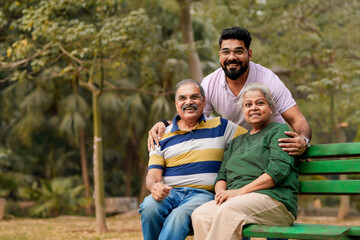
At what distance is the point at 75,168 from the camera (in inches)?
822

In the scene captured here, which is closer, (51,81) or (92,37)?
(92,37)

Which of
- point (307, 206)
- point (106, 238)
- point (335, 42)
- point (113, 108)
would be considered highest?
point (335, 42)

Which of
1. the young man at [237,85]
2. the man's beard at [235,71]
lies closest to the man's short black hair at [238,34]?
the young man at [237,85]

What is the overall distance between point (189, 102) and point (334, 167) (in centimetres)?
113

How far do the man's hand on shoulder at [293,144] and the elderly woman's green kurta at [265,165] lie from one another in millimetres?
29

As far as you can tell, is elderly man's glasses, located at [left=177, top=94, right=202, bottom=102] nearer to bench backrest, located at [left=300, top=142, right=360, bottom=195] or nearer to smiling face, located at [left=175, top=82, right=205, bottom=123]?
smiling face, located at [left=175, top=82, right=205, bottom=123]

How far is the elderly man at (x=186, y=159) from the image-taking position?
11.2 feet

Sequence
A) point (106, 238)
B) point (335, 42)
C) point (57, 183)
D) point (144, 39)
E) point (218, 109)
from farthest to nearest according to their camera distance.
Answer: point (57, 183) < point (335, 42) < point (144, 39) < point (106, 238) < point (218, 109)

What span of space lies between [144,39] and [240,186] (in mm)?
6979

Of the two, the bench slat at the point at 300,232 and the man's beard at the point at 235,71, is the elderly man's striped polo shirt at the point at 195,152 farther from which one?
the bench slat at the point at 300,232

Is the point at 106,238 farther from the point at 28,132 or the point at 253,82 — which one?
the point at 28,132

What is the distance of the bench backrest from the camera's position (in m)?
3.32

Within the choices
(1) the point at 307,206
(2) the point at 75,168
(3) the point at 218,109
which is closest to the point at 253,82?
(3) the point at 218,109

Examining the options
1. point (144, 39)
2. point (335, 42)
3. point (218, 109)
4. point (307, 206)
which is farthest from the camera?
point (307, 206)
